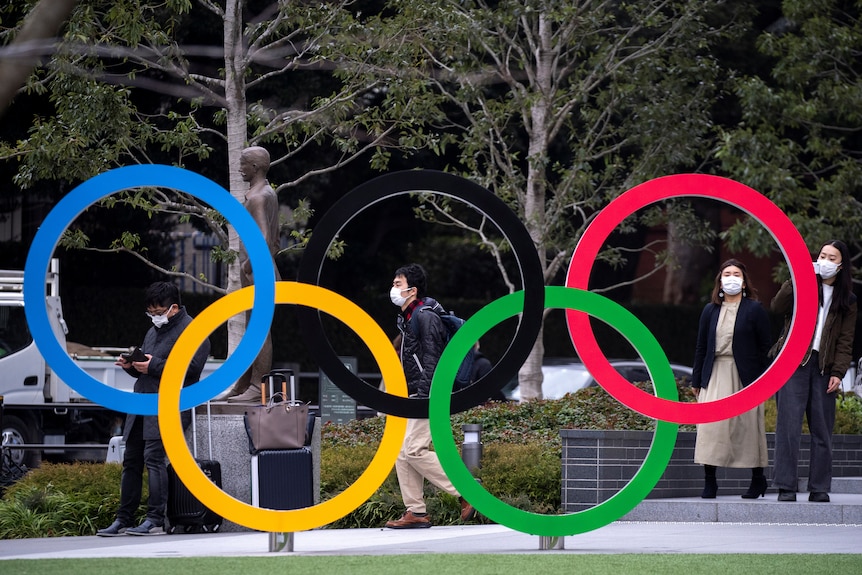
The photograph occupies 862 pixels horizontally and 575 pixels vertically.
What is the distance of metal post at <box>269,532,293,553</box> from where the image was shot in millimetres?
8797

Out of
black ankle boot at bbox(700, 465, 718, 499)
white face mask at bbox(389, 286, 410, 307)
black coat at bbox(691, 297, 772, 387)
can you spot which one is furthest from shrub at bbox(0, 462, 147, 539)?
black coat at bbox(691, 297, 772, 387)

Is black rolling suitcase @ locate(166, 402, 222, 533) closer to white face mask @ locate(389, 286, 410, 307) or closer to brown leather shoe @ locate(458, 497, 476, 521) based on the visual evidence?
white face mask @ locate(389, 286, 410, 307)

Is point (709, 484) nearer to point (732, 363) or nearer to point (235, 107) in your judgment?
point (732, 363)

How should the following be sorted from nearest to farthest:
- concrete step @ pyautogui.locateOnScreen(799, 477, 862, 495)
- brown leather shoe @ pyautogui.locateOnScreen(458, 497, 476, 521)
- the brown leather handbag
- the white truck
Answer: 1. the brown leather handbag
2. brown leather shoe @ pyautogui.locateOnScreen(458, 497, 476, 521)
3. concrete step @ pyautogui.locateOnScreen(799, 477, 862, 495)
4. the white truck

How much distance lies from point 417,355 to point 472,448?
2043 millimetres

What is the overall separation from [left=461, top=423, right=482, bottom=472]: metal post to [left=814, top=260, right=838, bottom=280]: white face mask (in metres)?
3.42

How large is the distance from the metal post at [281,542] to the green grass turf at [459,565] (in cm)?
29

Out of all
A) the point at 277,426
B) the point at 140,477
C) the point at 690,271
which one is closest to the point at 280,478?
the point at 277,426

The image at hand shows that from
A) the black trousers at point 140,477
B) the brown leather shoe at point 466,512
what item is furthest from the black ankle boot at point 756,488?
the black trousers at point 140,477

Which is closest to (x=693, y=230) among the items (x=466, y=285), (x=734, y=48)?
(x=734, y=48)

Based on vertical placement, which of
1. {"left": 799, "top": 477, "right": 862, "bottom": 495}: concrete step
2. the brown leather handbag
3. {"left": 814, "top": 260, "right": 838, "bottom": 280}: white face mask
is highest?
{"left": 814, "top": 260, "right": 838, "bottom": 280}: white face mask

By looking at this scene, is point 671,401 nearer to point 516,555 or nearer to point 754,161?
point 516,555

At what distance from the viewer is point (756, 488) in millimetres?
11094

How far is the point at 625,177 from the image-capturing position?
61.3 ft
